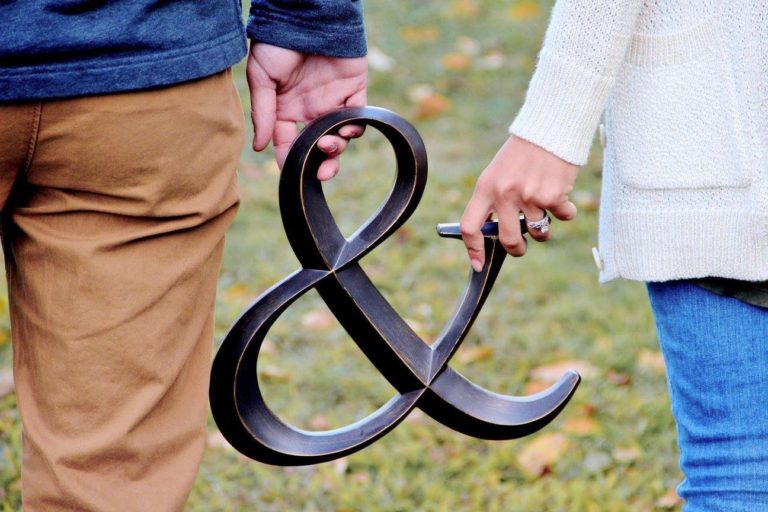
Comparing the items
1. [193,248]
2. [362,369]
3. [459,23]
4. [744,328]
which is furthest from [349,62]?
[459,23]

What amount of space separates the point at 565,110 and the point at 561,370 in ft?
5.65

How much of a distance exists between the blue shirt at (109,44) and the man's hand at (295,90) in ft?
0.80

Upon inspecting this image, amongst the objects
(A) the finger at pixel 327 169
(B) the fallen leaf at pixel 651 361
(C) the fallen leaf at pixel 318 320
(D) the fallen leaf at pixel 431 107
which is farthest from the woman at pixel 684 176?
(D) the fallen leaf at pixel 431 107

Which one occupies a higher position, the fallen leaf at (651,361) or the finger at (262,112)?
the finger at (262,112)

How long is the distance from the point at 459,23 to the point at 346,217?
239 cm

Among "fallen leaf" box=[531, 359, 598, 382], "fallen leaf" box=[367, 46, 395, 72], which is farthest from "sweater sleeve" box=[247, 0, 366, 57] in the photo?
"fallen leaf" box=[367, 46, 395, 72]

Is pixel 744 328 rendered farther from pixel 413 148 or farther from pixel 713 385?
pixel 413 148

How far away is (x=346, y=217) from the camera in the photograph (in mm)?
4059

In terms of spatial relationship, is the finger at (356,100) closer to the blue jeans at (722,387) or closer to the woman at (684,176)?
the woman at (684,176)

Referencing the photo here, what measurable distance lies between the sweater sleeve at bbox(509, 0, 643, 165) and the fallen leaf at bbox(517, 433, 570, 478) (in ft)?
4.47

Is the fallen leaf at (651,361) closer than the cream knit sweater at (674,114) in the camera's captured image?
No

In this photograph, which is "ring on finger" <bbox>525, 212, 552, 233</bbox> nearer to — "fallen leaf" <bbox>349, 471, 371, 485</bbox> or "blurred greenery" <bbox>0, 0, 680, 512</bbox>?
"blurred greenery" <bbox>0, 0, 680, 512</bbox>

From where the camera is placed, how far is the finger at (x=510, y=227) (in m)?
1.51

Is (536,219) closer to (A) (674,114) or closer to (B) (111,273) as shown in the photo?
(A) (674,114)
